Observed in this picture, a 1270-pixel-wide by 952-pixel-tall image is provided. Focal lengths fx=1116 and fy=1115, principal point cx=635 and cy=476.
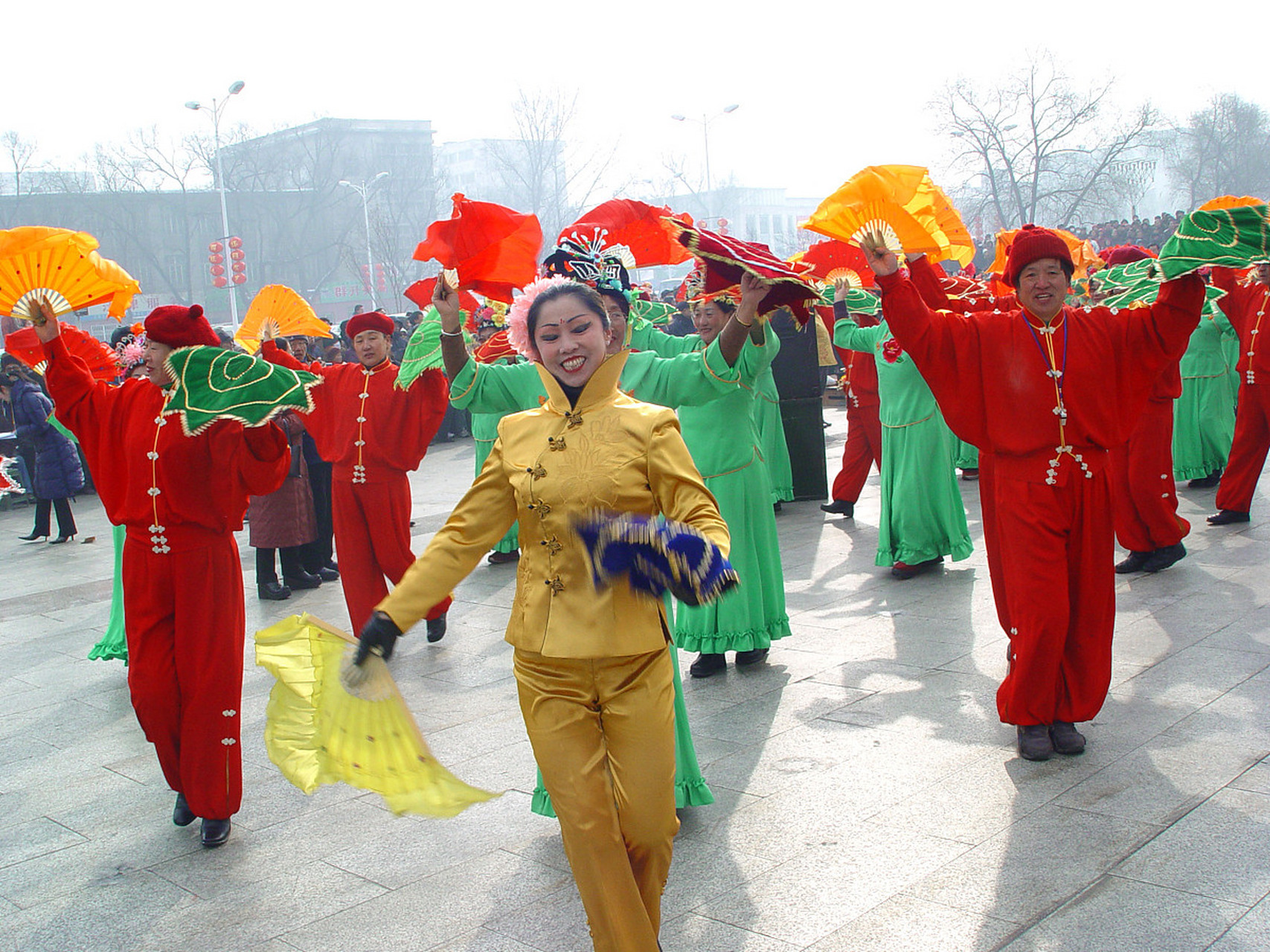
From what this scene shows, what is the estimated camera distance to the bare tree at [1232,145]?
48156 millimetres

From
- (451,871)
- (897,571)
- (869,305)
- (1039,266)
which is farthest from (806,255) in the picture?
(451,871)

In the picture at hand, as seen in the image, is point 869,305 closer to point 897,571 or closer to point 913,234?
point 897,571

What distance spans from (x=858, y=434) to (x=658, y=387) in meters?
5.84

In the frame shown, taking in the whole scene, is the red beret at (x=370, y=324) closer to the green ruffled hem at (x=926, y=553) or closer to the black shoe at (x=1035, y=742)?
the black shoe at (x=1035, y=742)

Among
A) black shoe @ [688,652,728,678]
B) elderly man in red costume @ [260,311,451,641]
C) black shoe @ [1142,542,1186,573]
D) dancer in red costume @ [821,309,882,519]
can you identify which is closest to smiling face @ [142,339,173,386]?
elderly man in red costume @ [260,311,451,641]

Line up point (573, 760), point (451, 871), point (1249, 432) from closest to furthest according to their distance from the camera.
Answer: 1. point (573, 760)
2. point (451, 871)
3. point (1249, 432)

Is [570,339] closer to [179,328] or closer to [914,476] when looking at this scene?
[179,328]

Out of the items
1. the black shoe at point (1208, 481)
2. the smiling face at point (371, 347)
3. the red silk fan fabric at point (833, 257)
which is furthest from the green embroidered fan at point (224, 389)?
the black shoe at point (1208, 481)

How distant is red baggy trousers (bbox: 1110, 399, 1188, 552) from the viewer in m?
7.11

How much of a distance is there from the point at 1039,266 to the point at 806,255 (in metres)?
4.14

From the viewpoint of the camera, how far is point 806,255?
8469 mm

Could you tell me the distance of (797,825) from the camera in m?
3.91

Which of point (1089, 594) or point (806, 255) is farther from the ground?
point (806, 255)

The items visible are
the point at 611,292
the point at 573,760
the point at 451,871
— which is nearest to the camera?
the point at 573,760
